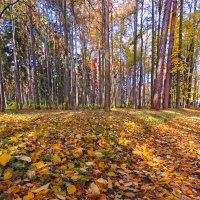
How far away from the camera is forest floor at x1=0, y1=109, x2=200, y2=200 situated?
233 centimetres

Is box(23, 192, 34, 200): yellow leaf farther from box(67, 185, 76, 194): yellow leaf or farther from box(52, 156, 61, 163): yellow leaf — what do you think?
box(52, 156, 61, 163): yellow leaf

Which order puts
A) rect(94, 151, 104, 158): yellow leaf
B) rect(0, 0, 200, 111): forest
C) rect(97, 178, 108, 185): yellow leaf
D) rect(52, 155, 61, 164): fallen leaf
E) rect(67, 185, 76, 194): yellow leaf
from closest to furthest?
rect(67, 185, 76, 194): yellow leaf, rect(97, 178, 108, 185): yellow leaf, rect(52, 155, 61, 164): fallen leaf, rect(94, 151, 104, 158): yellow leaf, rect(0, 0, 200, 111): forest

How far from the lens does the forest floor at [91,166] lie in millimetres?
2332

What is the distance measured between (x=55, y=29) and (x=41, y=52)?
5.00m

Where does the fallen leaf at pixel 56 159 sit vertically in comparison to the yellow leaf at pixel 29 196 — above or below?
above

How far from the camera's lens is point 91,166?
301cm

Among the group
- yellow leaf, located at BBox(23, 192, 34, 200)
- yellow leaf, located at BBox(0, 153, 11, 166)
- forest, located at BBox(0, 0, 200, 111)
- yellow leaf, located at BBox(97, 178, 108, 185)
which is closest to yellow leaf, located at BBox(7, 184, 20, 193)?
yellow leaf, located at BBox(23, 192, 34, 200)

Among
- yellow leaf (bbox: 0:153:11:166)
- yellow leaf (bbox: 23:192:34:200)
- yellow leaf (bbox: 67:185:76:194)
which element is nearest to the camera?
yellow leaf (bbox: 23:192:34:200)

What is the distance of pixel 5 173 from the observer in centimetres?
238

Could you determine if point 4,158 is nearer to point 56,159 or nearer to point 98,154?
point 56,159

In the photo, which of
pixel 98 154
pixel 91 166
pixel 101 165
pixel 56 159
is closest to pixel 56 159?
pixel 56 159

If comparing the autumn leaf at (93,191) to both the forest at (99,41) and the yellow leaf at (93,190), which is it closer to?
the yellow leaf at (93,190)

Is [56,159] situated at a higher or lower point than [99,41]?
lower

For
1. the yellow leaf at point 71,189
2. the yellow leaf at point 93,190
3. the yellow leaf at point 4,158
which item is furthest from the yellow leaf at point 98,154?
the yellow leaf at point 4,158
